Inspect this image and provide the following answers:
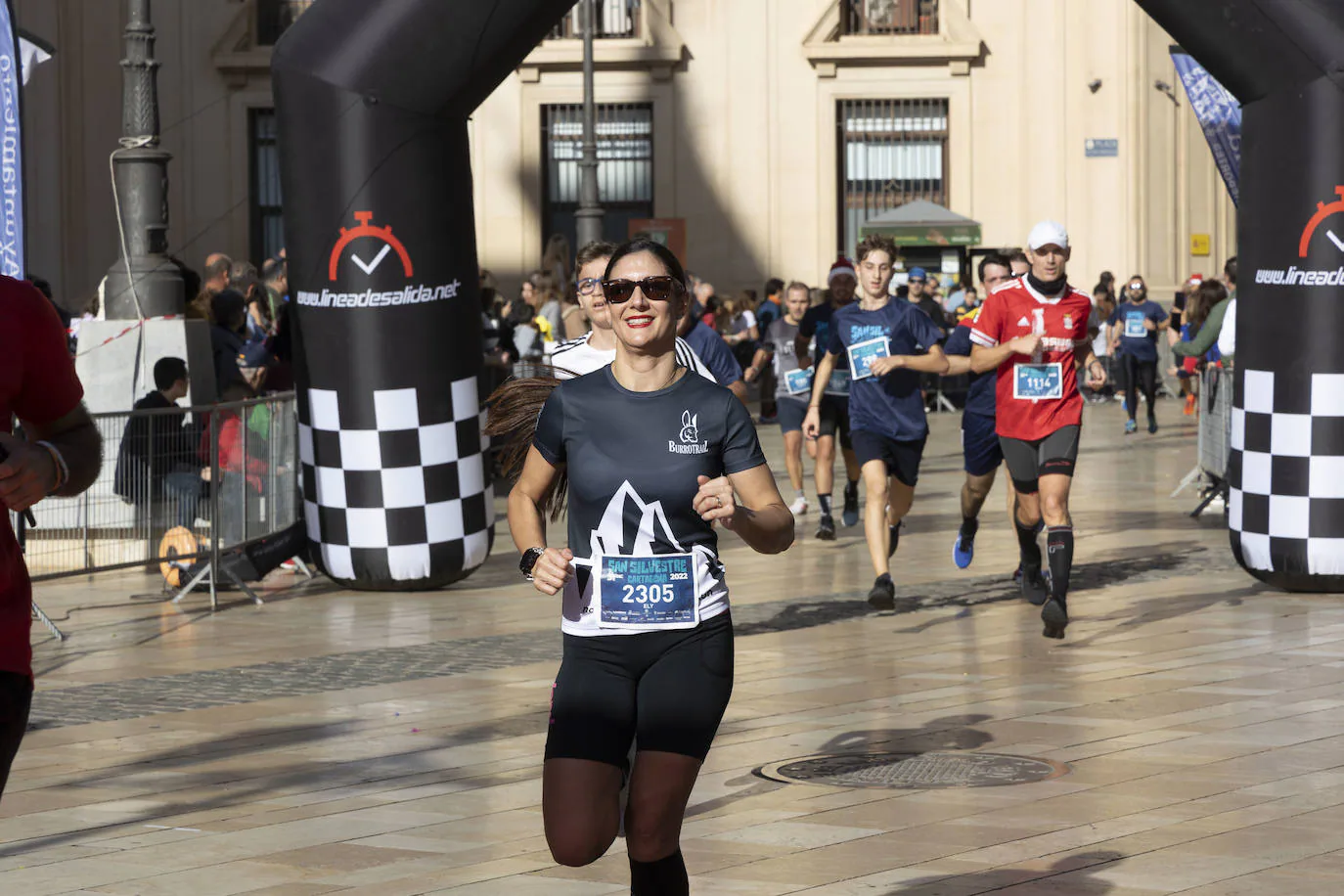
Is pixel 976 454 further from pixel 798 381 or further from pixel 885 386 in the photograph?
pixel 798 381

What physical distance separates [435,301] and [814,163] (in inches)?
866

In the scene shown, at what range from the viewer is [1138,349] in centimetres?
2525

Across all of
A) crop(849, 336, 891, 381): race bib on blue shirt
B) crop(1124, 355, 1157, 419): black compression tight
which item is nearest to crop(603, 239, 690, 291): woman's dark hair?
crop(849, 336, 891, 381): race bib on blue shirt

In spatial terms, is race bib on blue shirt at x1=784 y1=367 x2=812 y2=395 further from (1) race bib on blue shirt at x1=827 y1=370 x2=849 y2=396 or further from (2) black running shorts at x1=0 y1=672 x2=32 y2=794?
(2) black running shorts at x1=0 y1=672 x2=32 y2=794

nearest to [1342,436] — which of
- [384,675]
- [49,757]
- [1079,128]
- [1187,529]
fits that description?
[1187,529]

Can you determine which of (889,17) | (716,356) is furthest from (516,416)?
(889,17)

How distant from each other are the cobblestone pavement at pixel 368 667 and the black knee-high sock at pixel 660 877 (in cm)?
401

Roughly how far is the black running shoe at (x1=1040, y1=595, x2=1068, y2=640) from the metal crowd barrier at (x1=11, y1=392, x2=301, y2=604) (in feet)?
14.3

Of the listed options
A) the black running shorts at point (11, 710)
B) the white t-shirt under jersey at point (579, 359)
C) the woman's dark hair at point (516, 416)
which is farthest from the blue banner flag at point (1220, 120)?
the black running shorts at point (11, 710)

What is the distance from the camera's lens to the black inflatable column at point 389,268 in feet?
35.9

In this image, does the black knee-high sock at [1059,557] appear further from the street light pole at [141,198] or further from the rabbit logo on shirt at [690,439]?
the street light pole at [141,198]

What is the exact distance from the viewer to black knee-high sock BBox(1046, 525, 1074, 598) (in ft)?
32.7

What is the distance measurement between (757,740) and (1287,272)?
4.55 m

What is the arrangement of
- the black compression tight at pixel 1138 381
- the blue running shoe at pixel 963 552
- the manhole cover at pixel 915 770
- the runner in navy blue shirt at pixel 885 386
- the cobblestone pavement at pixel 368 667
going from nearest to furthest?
the manhole cover at pixel 915 770
the cobblestone pavement at pixel 368 667
the runner in navy blue shirt at pixel 885 386
the blue running shoe at pixel 963 552
the black compression tight at pixel 1138 381
